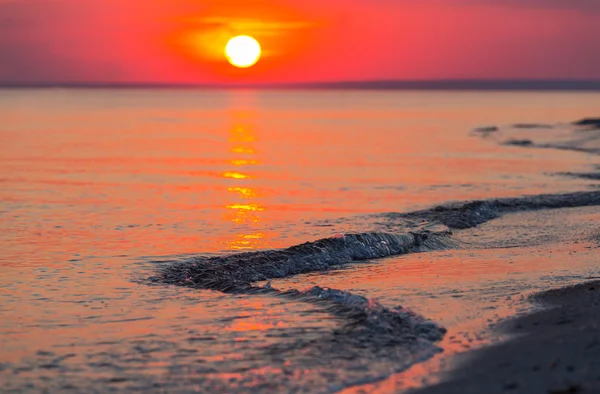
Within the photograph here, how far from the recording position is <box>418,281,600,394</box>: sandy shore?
801 cm

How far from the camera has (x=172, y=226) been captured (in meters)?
19.4

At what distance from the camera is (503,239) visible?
17.9m

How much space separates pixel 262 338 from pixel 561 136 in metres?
49.8

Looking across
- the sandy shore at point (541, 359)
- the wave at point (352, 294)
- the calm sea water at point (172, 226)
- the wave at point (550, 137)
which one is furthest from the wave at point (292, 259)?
the wave at point (550, 137)

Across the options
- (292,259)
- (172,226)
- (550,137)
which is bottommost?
(292,259)

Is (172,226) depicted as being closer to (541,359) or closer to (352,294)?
(352,294)

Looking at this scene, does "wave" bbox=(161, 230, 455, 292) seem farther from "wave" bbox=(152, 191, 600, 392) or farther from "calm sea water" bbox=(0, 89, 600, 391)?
"calm sea water" bbox=(0, 89, 600, 391)

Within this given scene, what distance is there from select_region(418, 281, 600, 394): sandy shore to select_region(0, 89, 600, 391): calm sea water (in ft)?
5.34

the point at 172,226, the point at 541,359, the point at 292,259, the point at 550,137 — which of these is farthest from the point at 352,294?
the point at 550,137

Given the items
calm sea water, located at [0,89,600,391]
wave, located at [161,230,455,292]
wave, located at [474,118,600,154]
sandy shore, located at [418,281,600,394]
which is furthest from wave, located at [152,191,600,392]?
wave, located at [474,118,600,154]

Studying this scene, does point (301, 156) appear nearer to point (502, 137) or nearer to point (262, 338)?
point (502, 137)

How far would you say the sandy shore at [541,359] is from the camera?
26.3ft

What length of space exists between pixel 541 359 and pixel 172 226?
11.9m

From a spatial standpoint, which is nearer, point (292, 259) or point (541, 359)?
A: point (541, 359)
